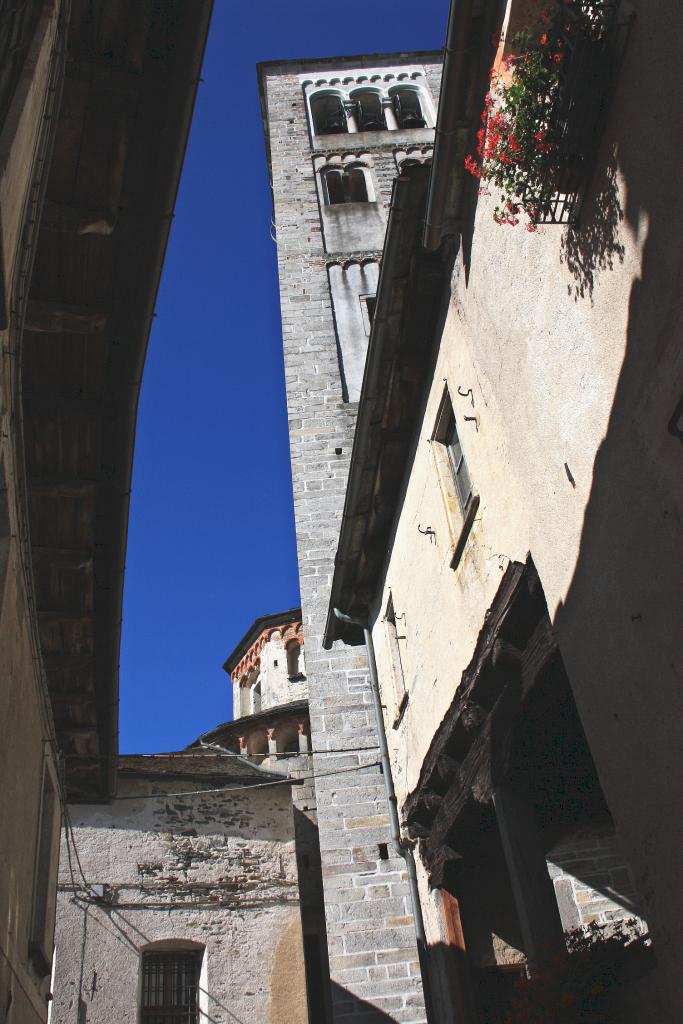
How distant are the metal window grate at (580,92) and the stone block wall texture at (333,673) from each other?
9.56m

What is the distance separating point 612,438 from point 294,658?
2528 centimetres

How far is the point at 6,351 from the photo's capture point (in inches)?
167

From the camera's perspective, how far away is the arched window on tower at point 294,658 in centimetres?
2839

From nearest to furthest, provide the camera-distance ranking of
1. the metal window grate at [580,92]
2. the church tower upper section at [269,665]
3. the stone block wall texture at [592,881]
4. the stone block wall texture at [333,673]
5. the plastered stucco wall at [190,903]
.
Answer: the metal window grate at [580,92] < the stone block wall texture at [592,881] < the stone block wall texture at [333,673] < the plastered stucco wall at [190,903] < the church tower upper section at [269,665]

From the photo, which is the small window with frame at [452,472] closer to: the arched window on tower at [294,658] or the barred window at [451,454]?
the barred window at [451,454]

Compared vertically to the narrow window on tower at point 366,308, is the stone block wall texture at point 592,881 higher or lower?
lower

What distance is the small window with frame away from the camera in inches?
274

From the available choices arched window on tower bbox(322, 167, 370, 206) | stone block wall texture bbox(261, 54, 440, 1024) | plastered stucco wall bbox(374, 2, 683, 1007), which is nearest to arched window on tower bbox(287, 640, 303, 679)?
stone block wall texture bbox(261, 54, 440, 1024)

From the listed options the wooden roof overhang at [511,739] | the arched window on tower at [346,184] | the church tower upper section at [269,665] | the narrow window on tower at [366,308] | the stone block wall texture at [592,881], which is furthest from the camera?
the church tower upper section at [269,665]

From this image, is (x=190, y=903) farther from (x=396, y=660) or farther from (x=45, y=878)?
(x=45, y=878)

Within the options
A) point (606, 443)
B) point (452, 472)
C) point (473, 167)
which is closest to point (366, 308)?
point (452, 472)

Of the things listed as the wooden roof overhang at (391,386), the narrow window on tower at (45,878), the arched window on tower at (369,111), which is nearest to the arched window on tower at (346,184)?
the arched window on tower at (369,111)

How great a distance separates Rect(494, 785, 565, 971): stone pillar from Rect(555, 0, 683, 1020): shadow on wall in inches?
59.7

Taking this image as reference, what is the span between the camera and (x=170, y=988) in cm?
1180
